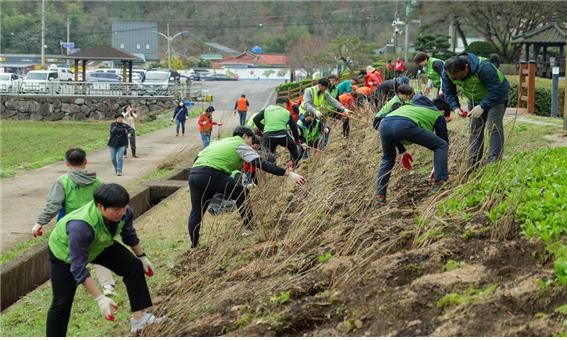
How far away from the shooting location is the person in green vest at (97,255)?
6.69 meters

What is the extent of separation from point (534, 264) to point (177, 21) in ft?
385

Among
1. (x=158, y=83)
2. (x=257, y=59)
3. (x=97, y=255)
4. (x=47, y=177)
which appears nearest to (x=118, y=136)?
(x=47, y=177)

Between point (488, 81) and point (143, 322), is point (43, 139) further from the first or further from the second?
point (143, 322)

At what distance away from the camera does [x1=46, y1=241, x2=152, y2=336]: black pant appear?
710cm

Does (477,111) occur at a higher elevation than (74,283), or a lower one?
higher

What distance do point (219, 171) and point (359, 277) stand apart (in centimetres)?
379

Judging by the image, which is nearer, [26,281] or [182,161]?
[26,281]

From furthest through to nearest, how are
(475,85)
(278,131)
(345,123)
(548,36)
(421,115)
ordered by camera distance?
1. (548,36)
2. (345,123)
3. (278,131)
4. (475,85)
5. (421,115)

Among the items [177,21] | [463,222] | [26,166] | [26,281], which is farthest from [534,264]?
[177,21]

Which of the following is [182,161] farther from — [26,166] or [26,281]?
[26,281]

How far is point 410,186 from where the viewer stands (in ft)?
35.7

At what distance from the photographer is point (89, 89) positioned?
4775cm

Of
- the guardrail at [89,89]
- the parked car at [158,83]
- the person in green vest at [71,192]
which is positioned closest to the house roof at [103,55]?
the parked car at [158,83]

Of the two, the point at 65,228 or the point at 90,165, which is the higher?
the point at 65,228
